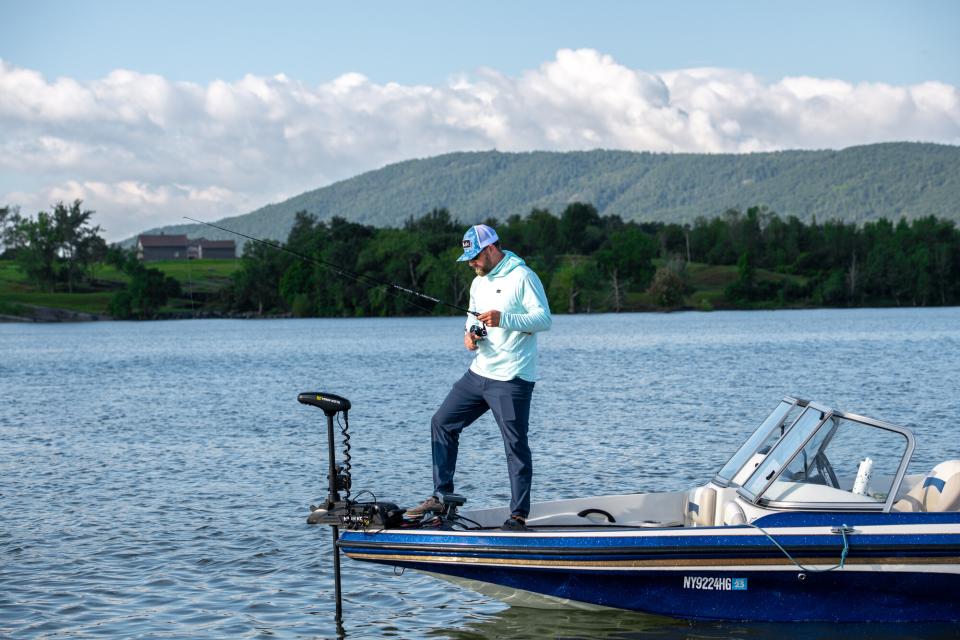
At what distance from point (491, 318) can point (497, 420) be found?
0.91 m

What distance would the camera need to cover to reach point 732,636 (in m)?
8.72

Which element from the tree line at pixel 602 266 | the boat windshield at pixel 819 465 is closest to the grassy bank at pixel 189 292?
the tree line at pixel 602 266

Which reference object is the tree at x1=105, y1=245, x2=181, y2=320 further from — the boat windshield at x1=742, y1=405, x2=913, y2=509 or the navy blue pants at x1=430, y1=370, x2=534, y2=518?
the boat windshield at x1=742, y1=405, x2=913, y2=509

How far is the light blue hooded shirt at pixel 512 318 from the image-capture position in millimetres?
8602

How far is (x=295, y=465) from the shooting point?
1844 cm

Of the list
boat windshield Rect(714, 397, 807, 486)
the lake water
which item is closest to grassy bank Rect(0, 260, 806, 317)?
the lake water

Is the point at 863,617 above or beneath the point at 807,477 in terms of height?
beneath

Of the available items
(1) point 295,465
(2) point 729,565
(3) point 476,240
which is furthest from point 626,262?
(2) point 729,565

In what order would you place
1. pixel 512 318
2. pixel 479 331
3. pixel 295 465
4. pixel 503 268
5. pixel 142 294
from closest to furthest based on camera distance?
pixel 512 318 < pixel 479 331 < pixel 503 268 < pixel 295 465 < pixel 142 294

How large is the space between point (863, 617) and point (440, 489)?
3.28 m

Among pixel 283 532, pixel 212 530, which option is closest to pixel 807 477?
pixel 283 532

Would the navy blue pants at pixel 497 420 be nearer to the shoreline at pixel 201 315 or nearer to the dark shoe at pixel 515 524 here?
the dark shoe at pixel 515 524

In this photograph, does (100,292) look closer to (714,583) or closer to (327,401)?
(327,401)

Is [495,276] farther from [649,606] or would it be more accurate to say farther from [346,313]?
[346,313]
